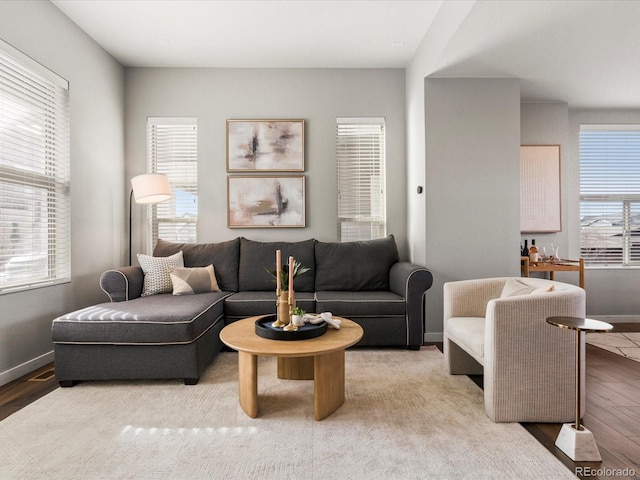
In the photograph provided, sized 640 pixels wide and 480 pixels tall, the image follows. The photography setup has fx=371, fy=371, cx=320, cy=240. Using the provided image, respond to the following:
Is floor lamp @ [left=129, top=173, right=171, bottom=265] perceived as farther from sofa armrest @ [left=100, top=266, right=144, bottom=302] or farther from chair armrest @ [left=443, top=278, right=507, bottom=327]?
chair armrest @ [left=443, top=278, right=507, bottom=327]

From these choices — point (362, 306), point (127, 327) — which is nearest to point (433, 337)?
point (362, 306)

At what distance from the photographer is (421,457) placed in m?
1.71

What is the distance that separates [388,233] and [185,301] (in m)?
2.34

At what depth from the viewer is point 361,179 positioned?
4320 millimetres

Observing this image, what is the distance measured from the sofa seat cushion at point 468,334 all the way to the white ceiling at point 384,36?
6.83 ft

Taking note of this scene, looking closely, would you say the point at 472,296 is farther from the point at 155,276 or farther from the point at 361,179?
the point at 155,276

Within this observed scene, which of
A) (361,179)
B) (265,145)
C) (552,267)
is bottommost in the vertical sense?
(552,267)

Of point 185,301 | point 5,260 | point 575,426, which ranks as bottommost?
point 575,426

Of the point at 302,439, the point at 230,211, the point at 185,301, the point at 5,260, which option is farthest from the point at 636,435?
the point at 5,260

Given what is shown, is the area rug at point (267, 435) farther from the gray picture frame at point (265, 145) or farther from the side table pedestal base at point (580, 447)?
the gray picture frame at point (265, 145)

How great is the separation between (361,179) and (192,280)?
217 centimetres

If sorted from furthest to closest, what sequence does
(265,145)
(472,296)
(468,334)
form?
(265,145)
(472,296)
(468,334)

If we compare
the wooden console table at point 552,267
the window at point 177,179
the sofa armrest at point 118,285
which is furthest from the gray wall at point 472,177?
the sofa armrest at point 118,285

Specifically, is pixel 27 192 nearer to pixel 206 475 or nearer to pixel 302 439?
pixel 206 475
